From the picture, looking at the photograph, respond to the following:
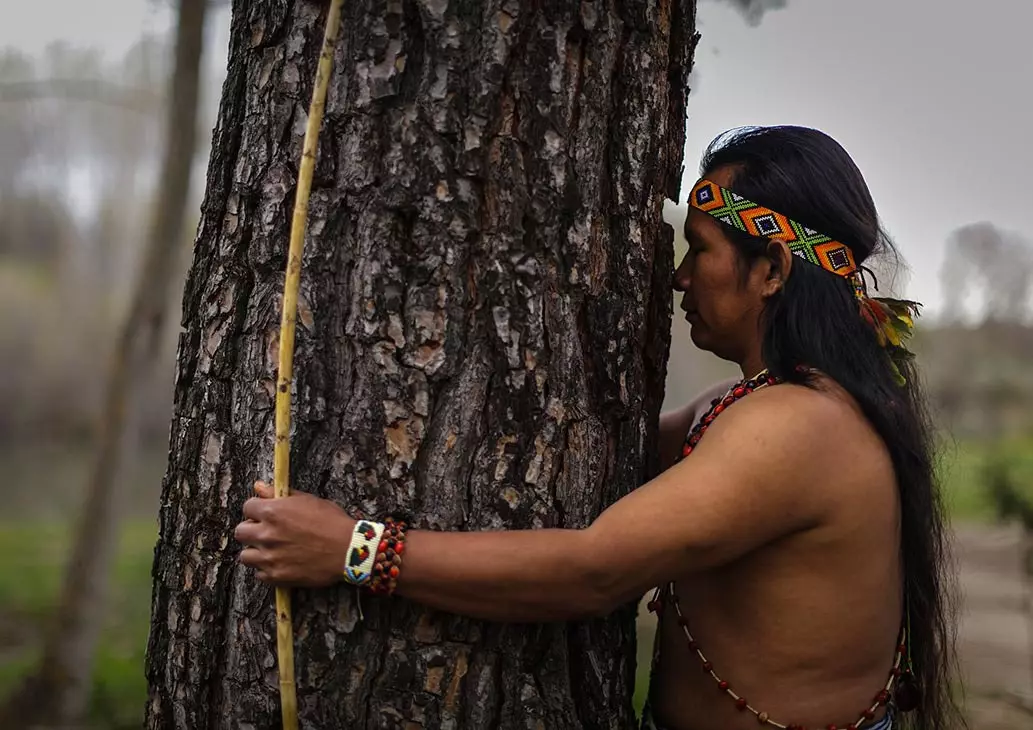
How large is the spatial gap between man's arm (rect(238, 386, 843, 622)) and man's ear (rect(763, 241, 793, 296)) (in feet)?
1.08

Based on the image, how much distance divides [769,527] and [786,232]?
0.58 m

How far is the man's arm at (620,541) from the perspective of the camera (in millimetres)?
1454

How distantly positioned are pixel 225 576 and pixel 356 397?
39cm

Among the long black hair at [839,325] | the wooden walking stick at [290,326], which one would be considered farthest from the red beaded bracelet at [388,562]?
the long black hair at [839,325]

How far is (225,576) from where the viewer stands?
1599 mm

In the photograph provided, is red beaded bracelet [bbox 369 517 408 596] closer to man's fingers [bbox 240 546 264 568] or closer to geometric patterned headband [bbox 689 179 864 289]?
man's fingers [bbox 240 546 264 568]

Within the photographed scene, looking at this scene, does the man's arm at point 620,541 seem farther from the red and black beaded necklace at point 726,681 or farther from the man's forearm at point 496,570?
the red and black beaded necklace at point 726,681

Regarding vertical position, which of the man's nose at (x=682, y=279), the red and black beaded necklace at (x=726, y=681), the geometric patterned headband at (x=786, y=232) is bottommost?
the red and black beaded necklace at (x=726, y=681)

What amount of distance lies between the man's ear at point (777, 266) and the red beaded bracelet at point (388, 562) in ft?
2.82

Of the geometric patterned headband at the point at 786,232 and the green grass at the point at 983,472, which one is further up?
the geometric patterned headband at the point at 786,232

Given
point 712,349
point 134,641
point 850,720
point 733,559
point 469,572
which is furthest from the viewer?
point 134,641

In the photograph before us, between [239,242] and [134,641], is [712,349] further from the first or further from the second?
[134,641]

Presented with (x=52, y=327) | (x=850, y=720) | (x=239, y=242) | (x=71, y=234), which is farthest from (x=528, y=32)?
(x=52, y=327)

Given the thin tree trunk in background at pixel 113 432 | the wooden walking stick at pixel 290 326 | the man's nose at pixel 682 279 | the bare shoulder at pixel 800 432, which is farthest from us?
the thin tree trunk in background at pixel 113 432
